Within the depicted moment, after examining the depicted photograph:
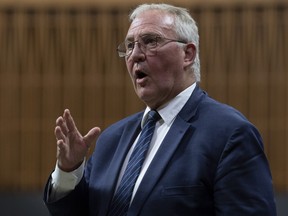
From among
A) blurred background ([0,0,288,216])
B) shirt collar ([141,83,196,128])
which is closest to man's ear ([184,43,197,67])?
shirt collar ([141,83,196,128])

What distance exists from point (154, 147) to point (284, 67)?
10.8 ft

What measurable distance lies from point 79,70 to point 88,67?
0.08 m

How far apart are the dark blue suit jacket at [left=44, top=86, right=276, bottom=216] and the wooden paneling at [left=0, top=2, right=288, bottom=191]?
3.16m

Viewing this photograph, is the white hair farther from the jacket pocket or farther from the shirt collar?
the jacket pocket

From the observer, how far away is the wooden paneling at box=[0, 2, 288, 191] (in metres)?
5.38

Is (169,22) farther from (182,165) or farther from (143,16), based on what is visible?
(182,165)

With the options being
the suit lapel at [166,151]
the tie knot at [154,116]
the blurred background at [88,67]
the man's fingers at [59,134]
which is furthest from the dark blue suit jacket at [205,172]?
the blurred background at [88,67]

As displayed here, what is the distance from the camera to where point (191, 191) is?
2059 millimetres

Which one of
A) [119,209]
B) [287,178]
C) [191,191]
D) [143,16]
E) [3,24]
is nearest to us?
[191,191]

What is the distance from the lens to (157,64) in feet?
7.52

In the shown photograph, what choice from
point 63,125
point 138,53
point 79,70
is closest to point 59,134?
point 63,125

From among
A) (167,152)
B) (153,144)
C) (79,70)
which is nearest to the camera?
(167,152)

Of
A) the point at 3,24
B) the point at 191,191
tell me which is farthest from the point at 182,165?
the point at 3,24

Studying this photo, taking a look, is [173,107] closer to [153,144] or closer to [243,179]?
[153,144]
